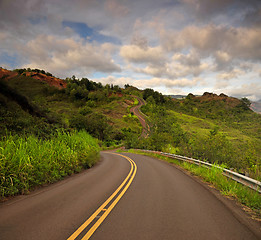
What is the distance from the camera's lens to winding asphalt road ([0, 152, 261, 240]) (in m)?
3.04

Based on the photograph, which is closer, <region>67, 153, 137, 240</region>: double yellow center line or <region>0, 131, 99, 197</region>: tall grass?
<region>67, 153, 137, 240</region>: double yellow center line

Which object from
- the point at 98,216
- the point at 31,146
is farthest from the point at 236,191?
the point at 31,146

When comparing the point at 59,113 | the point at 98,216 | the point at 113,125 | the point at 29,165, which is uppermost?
the point at 59,113

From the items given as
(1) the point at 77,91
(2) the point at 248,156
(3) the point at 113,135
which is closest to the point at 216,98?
(1) the point at 77,91

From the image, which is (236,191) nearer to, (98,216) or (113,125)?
(98,216)

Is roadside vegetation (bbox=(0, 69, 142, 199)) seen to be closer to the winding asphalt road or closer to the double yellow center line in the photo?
the winding asphalt road

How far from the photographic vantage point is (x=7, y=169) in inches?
198

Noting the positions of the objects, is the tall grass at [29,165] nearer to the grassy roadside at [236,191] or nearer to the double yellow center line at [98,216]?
the double yellow center line at [98,216]

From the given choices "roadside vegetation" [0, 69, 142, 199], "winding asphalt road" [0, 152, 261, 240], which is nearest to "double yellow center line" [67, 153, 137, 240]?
"winding asphalt road" [0, 152, 261, 240]

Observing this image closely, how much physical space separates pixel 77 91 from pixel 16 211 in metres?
112

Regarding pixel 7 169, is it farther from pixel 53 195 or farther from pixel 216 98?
pixel 216 98

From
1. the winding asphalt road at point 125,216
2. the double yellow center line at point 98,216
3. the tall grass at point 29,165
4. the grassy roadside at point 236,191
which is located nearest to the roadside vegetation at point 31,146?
the tall grass at point 29,165

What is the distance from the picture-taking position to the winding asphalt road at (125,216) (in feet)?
9.96

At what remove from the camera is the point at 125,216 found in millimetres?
3752
